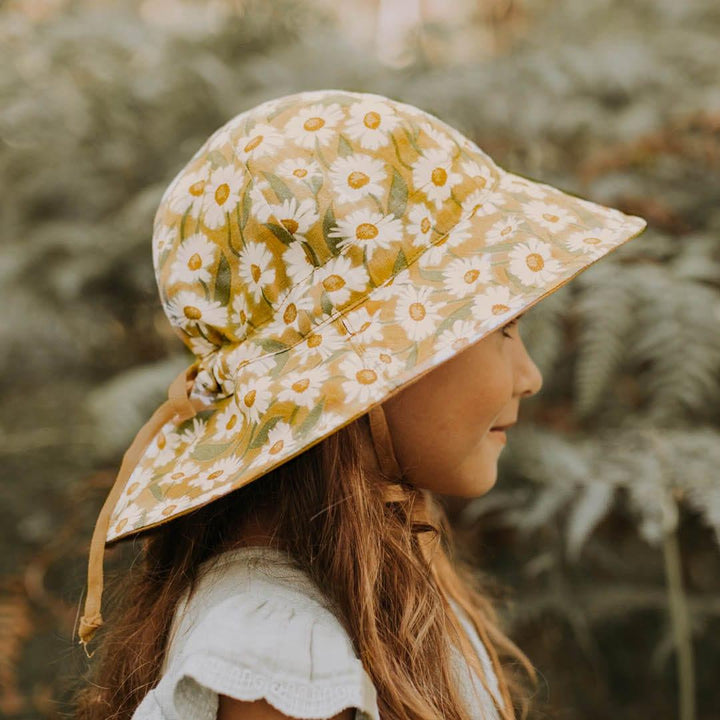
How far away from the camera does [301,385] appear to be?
99cm

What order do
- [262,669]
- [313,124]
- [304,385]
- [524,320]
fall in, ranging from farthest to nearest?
[524,320], [313,124], [304,385], [262,669]

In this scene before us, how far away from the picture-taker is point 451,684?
1121 millimetres

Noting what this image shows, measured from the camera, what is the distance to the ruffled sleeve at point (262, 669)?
0.87 metres

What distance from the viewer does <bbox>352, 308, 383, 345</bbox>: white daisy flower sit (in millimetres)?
1012

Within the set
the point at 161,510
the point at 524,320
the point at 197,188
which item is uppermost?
the point at 197,188

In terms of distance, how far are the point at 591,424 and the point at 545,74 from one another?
40.3 inches

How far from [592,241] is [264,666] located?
0.71m

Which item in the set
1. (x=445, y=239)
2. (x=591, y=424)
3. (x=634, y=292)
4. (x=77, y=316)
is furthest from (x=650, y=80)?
(x=77, y=316)

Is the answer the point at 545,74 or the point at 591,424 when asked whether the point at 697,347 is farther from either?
the point at 545,74

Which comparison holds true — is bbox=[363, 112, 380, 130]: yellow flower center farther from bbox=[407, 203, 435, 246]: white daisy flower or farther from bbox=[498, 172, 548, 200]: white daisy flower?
bbox=[498, 172, 548, 200]: white daisy flower

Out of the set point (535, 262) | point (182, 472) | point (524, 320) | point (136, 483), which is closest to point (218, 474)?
point (182, 472)

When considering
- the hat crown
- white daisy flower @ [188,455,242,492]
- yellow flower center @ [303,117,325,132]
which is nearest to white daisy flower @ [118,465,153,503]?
white daisy flower @ [188,455,242,492]

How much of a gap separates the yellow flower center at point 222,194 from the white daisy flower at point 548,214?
43cm

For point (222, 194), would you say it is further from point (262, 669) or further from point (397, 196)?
point (262, 669)
